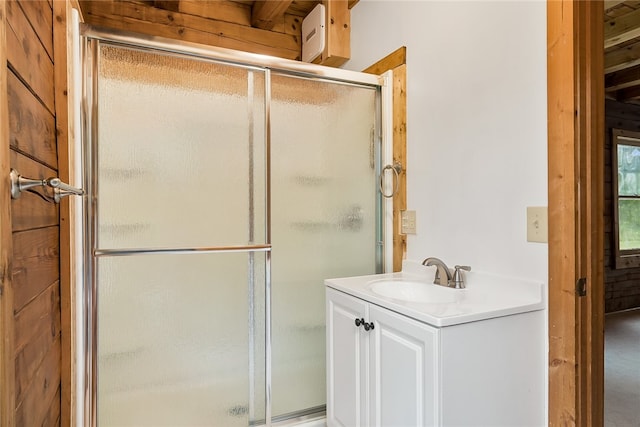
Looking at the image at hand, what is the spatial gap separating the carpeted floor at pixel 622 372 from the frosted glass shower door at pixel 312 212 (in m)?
1.62

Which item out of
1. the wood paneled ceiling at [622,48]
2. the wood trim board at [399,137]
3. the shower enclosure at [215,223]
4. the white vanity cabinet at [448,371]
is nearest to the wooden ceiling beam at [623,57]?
the wood paneled ceiling at [622,48]

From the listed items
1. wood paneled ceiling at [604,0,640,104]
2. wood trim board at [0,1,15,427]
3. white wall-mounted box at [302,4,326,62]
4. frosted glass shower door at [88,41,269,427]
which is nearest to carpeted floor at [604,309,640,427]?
frosted glass shower door at [88,41,269,427]

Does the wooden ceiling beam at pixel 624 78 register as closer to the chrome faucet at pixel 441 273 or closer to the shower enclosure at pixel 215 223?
the shower enclosure at pixel 215 223

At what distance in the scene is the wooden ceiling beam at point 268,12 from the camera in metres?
2.39

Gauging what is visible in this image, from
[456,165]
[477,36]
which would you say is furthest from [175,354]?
[477,36]

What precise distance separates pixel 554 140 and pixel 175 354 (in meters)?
1.81

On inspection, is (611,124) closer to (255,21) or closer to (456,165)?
(456,165)

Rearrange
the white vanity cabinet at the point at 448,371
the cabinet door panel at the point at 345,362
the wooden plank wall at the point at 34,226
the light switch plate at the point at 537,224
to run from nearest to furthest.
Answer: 1. the wooden plank wall at the point at 34,226
2. the white vanity cabinet at the point at 448,371
3. the light switch plate at the point at 537,224
4. the cabinet door panel at the point at 345,362

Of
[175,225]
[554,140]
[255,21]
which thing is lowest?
[175,225]

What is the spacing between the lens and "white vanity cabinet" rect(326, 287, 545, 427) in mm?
1158

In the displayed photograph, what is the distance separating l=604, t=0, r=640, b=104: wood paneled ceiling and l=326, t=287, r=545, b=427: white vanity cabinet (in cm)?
226

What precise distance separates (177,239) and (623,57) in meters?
3.86

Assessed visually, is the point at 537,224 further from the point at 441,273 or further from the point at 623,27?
the point at 623,27

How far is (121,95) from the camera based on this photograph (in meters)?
1.64
